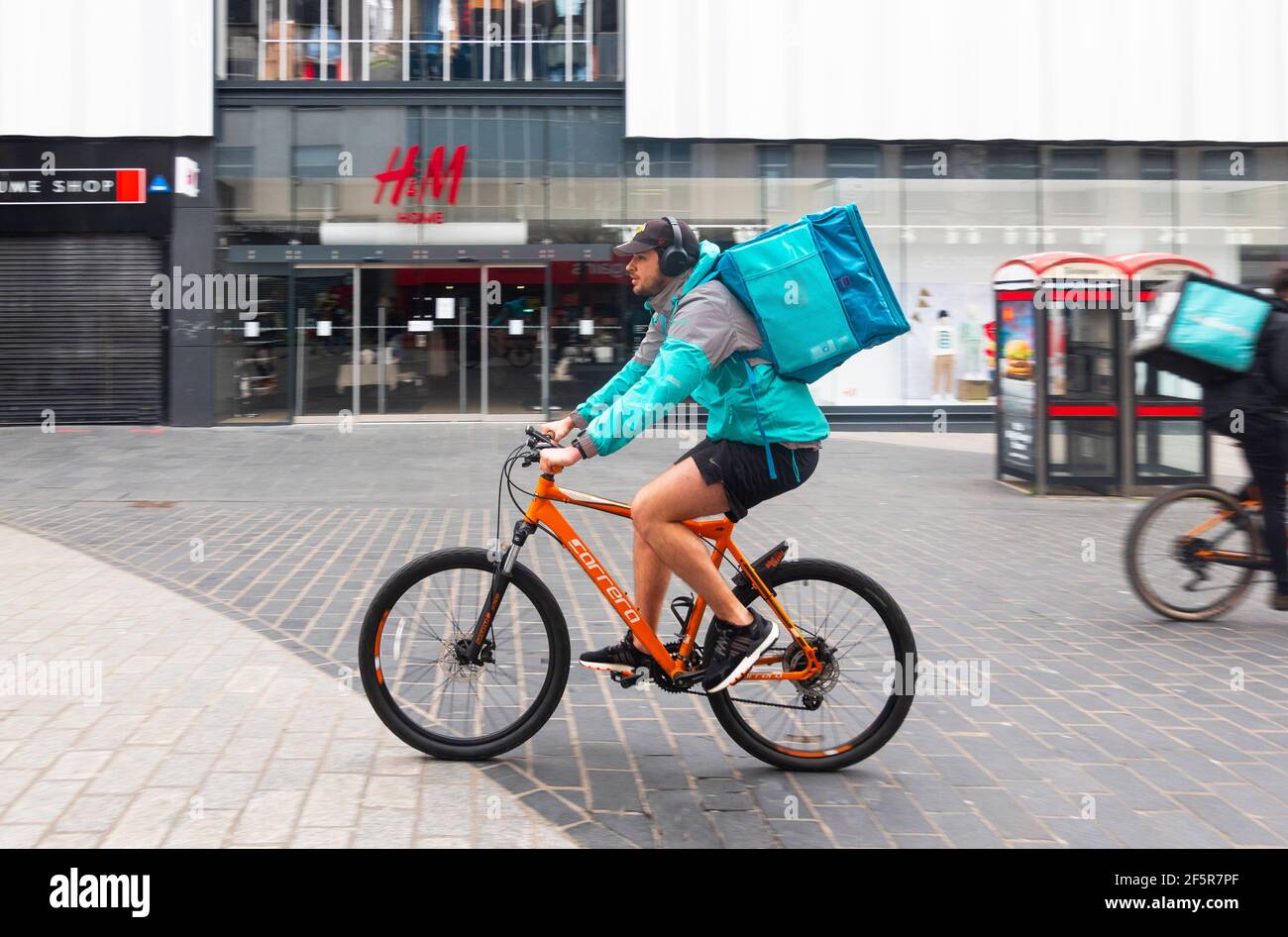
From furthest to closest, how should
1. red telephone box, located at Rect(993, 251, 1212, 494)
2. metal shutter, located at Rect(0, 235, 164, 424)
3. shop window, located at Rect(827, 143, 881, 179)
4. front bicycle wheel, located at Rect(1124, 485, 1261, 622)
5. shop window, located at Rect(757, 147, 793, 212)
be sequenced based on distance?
shop window, located at Rect(827, 143, 881, 179)
shop window, located at Rect(757, 147, 793, 212)
metal shutter, located at Rect(0, 235, 164, 424)
red telephone box, located at Rect(993, 251, 1212, 494)
front bicycle wheel, located at Rect(1124, 485, 1261, 622)

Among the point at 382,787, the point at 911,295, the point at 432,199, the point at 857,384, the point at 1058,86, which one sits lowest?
the point at 382,787

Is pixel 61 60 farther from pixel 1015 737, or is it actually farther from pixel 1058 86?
pixel 1015 737

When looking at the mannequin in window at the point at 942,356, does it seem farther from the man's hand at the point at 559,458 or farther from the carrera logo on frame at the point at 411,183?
the man's hand at the point at 559,458

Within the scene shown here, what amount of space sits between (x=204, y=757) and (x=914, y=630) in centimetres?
343

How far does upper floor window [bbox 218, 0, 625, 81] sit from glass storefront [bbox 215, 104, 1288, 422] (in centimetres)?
59

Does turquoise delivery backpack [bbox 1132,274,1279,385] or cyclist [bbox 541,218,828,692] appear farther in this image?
turquoise delivery backpack [bbox 1132,274,1279,385]

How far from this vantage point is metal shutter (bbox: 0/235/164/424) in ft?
62.7

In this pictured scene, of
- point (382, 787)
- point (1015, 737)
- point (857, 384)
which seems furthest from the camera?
point (857, 384)

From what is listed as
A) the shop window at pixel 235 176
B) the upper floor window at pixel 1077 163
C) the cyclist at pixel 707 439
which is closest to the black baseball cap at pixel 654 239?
the cyclist at pixel 707 439

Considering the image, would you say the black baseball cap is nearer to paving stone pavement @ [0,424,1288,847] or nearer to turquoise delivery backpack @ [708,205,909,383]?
turquoise delivery backpack @ [708,205,909,383]

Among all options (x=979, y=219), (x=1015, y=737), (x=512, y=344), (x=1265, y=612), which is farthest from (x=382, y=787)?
(x=979, y=219)

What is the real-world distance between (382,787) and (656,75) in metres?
17.1

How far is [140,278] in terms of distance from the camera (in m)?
19.2
